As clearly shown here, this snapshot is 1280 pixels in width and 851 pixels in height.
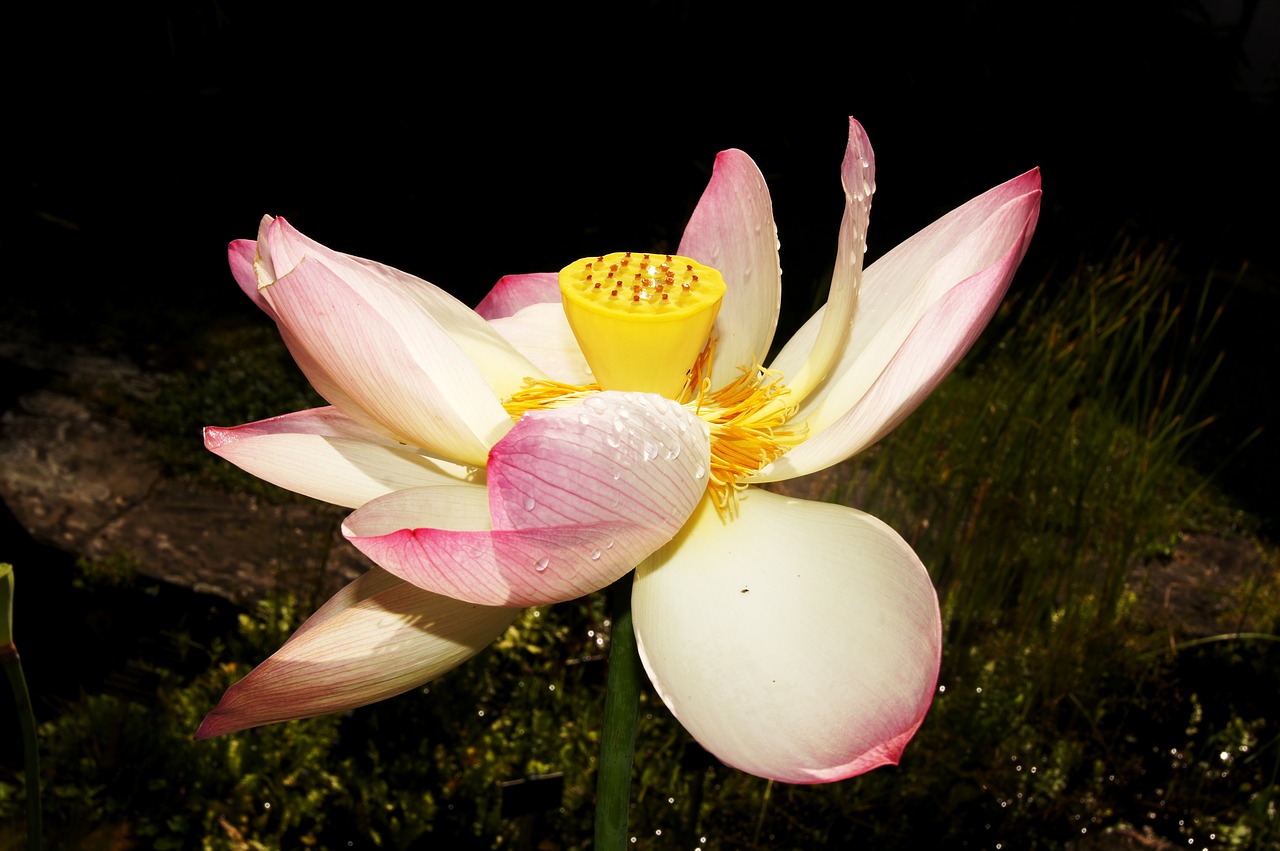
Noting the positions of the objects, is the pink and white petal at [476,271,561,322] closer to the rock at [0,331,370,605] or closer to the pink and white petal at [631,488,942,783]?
the pink and white petal at [631,488,942,783]

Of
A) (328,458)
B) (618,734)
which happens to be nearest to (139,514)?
(328,458)

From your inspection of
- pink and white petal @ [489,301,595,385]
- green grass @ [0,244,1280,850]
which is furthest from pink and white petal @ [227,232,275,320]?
green grass @ [0,244,1280,850]

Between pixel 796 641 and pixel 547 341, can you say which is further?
pixel 547 341

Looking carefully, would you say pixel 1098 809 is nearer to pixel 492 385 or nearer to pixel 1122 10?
pixel 492 385

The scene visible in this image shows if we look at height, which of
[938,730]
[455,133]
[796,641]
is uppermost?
[796,641]

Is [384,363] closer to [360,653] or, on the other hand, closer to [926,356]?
[360,653]

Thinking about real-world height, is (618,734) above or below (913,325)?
below

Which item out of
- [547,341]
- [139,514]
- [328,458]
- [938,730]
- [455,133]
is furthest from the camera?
[455,133]

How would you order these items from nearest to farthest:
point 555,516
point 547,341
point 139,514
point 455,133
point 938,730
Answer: point 555,516 → point 547,341 → point 938,730 → point 139,514 → point 455,133

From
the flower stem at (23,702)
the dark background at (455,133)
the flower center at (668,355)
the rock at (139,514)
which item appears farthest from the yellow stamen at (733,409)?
the dark background at (455,133)

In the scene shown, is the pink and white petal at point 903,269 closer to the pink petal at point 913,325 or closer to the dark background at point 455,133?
the pink petal at point 913,325
